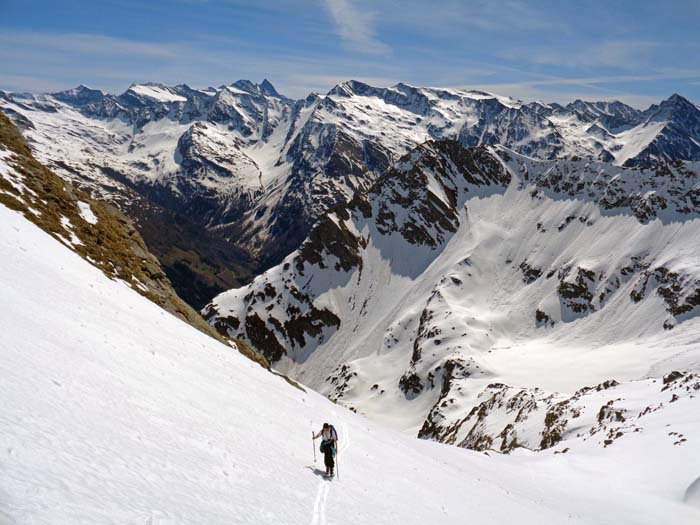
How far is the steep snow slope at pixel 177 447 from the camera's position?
35.0 feet

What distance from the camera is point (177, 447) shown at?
1441 centimetres

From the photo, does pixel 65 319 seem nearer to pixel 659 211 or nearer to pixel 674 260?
pixel 674 260

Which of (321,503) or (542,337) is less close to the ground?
(321,503)

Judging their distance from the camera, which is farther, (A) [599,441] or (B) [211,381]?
(A) [599,441]

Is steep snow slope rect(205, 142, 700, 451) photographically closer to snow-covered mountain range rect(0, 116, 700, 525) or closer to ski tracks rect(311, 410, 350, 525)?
snow-covered mountain range rect(0, 116, 700, 525)

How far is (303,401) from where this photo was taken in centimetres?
3117

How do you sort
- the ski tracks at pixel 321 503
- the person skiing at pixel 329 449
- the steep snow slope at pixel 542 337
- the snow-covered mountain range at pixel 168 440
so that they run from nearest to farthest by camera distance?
the snow-covered mountain range at pixel 168 440, the ski tracks at pixel 321 503, the person skiing at pixel 329 449, the steep snow slope at pixel 542 337

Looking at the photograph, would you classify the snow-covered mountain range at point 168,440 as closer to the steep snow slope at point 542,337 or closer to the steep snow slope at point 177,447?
the steep snow slope at point 177,447

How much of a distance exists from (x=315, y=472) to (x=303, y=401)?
12.4 m

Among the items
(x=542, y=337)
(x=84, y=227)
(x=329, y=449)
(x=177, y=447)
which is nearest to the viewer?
(x=177, y=447)

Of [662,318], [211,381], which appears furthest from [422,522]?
[662,318]

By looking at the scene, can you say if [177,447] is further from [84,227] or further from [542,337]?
[542,337]

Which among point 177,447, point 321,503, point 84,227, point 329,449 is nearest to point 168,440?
point 177,447

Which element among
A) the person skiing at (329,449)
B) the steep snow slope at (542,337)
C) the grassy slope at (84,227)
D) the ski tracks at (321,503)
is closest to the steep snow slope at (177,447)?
the ski tracks at (321,503)
